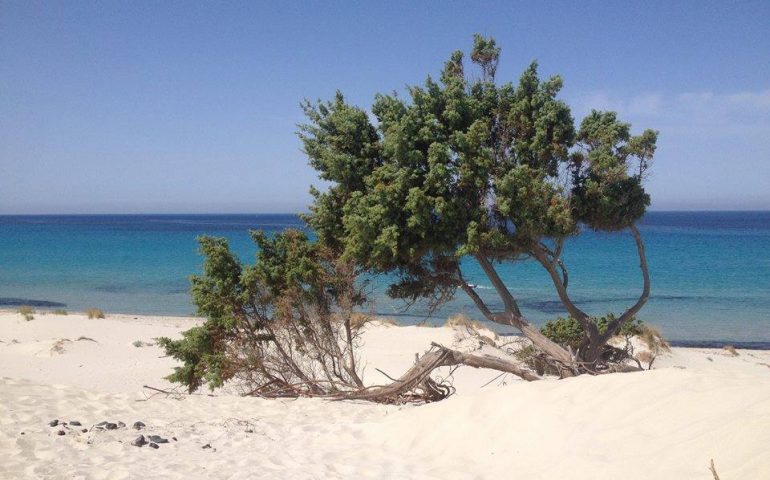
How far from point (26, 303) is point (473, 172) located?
32351 millimetres

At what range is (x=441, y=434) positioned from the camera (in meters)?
7.11

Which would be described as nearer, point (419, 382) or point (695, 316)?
point (419, 382)

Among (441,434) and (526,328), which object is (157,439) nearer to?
(441,434)

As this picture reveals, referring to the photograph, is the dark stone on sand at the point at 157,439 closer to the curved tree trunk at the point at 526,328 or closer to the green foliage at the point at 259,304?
the green foliage at the point at 259,304

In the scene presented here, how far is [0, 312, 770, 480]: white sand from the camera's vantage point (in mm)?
5312

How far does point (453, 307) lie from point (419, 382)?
20746 millimetres

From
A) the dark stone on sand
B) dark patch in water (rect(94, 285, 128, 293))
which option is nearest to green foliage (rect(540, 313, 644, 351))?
the dark stone on sand

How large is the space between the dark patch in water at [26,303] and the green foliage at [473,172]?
27.4 metres

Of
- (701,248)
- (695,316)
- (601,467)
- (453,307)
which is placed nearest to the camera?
(601,467)

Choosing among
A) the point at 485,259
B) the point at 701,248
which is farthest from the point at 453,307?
the point at 701,248

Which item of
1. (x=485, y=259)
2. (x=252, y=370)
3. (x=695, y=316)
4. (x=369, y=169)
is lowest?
(x=695, y=316)

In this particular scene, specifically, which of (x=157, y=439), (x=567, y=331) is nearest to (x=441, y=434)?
(x=157, y=439)

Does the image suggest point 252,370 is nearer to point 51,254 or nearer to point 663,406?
point 663,406

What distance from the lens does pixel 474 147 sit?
10.3 metres
